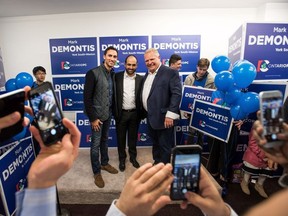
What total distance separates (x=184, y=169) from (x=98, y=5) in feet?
11.2

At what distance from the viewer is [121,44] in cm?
357

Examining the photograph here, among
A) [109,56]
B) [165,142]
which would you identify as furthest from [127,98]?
[165,142]

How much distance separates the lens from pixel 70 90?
3.78m

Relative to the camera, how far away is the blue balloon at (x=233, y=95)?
191 cm

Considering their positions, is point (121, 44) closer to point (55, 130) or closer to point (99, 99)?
point (99, 99)

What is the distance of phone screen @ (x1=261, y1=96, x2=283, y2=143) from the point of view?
0.62 metres

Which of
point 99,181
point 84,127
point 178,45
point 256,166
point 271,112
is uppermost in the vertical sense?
point 178,45

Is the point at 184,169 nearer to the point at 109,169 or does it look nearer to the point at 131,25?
the point at 109,169

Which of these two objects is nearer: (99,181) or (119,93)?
(99,181)

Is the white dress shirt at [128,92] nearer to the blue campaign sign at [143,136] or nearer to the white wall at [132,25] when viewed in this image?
the blue campaign sign at [143,136]

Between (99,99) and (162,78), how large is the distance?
2.44ft

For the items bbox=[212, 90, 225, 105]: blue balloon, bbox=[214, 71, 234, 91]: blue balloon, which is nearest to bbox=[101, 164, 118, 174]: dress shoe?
bbox=[212, 90, 225, 105]: blue balloon

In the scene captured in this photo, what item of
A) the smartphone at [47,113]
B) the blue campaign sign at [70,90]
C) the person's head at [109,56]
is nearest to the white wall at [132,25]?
the blue campaign sign at [70,90]

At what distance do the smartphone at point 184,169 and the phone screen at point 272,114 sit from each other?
225 mm
